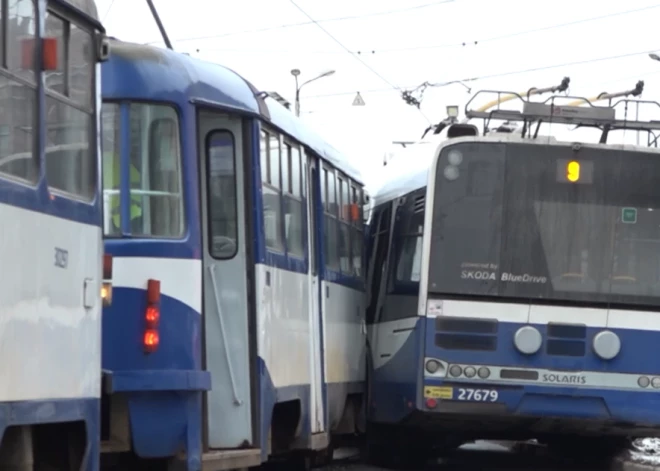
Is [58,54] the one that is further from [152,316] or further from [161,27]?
[161,27]

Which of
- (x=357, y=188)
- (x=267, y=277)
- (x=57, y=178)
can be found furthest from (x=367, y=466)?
(x=57, y=178)

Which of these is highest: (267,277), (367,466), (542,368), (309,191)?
(309,191)

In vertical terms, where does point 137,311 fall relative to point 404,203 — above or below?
below

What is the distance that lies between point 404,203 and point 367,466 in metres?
3.36

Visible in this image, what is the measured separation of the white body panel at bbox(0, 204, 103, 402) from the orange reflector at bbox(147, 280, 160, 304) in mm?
1702

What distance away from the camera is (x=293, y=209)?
1180 cm

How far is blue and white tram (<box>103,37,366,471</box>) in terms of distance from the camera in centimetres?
880

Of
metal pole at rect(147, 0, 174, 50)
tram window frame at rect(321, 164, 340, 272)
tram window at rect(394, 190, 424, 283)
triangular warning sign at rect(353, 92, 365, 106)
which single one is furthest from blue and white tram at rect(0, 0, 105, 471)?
triangular warning sign at rect(353, 92, 365, 106)

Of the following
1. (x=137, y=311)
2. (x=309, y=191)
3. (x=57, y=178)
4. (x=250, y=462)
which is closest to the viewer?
(x=57, y=178)

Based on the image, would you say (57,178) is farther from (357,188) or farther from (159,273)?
(357,188)

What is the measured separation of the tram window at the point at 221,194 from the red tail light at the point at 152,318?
1.12 metres

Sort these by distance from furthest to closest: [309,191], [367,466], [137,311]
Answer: [367,466] → [309,191] → [137,311]

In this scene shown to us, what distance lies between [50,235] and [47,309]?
0.32 meters

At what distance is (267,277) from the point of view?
10352 millimetres
